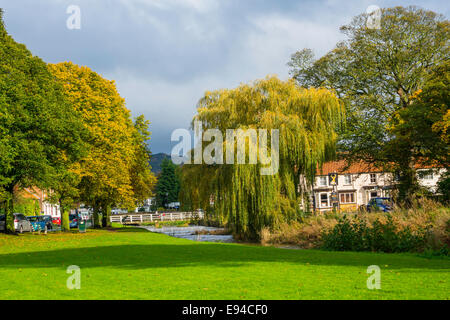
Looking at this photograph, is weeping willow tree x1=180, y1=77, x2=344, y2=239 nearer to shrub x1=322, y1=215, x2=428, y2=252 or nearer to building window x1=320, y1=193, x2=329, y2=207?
shrub x1=322, y1=215, x2=428, y2=252

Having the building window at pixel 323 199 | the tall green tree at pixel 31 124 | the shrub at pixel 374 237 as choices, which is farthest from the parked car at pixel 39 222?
the building window at pixel 323 199

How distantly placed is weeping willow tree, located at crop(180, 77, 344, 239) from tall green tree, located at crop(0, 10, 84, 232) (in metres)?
10.1

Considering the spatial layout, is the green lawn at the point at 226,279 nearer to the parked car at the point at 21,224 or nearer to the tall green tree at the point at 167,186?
the parked car at the point at 21,224

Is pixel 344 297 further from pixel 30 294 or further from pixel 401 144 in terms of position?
pixel 401 144

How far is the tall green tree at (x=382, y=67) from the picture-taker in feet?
126

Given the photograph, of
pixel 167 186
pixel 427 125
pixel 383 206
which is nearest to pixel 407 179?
pixel 427 125

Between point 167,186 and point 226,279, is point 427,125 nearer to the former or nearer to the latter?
point 226,279

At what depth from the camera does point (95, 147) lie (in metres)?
42.0

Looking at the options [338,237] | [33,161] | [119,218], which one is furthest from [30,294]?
[119,218]

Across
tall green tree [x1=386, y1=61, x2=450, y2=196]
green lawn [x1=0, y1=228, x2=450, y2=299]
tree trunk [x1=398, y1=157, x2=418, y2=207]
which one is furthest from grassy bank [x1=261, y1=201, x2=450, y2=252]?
tree trunk [x1=398, y1=157, x2=418, y2=207]

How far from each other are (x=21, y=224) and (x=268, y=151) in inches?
1146

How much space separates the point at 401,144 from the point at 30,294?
28.5 metres

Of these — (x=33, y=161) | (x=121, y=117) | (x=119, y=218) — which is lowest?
(x=119, y=218)
